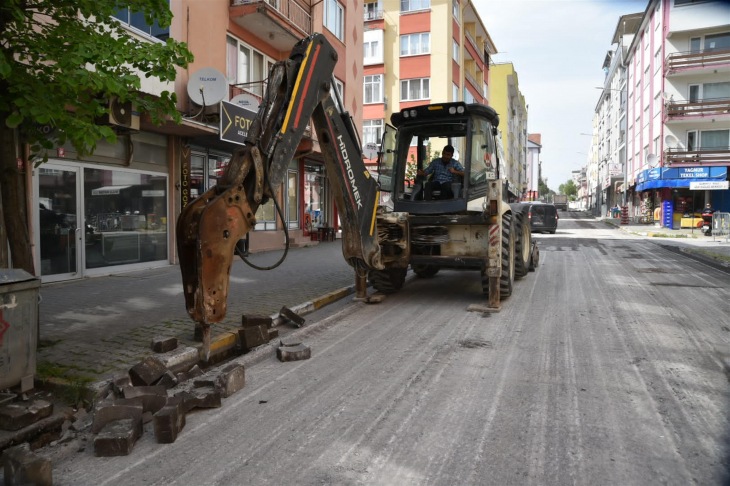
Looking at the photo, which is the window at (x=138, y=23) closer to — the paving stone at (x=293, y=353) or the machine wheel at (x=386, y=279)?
the machine wheel at (x=386, y=279)

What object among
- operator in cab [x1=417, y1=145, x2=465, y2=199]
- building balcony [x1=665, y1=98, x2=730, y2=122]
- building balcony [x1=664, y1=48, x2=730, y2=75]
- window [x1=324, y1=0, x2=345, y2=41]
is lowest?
operator in cab [x1=417, y1=145, x2=465, y2=199]

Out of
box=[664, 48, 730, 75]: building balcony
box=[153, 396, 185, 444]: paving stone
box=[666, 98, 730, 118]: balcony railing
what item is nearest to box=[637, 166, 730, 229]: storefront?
box=[666, 98, 730, 118]: balcony railing

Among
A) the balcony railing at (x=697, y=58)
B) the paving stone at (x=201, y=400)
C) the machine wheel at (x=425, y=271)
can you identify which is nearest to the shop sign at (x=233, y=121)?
the machine wheel at (x=425, y=271)

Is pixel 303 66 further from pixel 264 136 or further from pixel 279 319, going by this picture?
pixel 279 319

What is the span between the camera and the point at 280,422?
149 inches

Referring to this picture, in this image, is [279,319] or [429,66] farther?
[429,66]

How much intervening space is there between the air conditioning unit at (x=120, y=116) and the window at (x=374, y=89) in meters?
25.3

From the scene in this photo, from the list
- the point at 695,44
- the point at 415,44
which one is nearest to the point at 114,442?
the point at 415,44

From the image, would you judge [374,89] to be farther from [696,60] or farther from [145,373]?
[145,373]

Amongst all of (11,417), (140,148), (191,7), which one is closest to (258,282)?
(140,148)

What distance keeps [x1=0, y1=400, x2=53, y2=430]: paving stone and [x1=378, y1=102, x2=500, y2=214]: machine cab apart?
5.85 m

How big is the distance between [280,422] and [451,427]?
4.12 feet

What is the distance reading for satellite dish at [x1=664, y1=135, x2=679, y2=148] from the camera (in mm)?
34062

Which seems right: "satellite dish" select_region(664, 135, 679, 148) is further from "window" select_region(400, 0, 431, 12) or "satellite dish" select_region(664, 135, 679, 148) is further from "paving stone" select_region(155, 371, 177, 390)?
"paving stone" select_region(155, 371, 177, 390)
